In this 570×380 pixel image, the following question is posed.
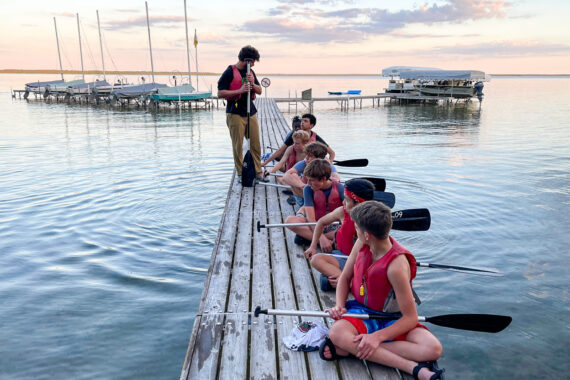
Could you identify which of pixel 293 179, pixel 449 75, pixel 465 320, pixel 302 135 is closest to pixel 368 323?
pixel 465 320

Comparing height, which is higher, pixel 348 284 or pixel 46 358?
→ pixel 348 284

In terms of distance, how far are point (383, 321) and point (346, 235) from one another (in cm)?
137

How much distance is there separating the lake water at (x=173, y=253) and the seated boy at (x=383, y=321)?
1724 mm

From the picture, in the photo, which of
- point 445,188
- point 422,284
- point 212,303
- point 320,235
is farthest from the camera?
point 445,188

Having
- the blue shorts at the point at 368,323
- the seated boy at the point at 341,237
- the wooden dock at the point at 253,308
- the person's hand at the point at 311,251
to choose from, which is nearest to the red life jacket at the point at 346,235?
the seated boy at the point at 341,237

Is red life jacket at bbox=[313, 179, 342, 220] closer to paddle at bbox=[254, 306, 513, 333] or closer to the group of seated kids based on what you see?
the group of seated kids

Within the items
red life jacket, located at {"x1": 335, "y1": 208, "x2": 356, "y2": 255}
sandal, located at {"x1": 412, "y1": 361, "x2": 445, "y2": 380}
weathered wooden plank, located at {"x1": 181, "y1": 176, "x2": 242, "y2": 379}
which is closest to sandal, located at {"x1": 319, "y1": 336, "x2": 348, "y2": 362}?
sandal, located at {"x1": 412, "y1": 361, "x2": 445, "y2": 380}

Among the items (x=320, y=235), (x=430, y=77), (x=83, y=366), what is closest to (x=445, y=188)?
(x=320, y=235)

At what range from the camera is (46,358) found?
479 centimetres

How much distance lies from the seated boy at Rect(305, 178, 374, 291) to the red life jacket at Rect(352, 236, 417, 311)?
2.37ft

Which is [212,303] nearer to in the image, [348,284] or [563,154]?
[348,284]

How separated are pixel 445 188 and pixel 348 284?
31.1 ft

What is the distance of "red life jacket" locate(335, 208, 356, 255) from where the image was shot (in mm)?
4555

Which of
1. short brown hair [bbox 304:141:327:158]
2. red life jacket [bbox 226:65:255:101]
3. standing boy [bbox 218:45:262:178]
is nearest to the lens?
short brown hair [bbox 304:141:327:158]
